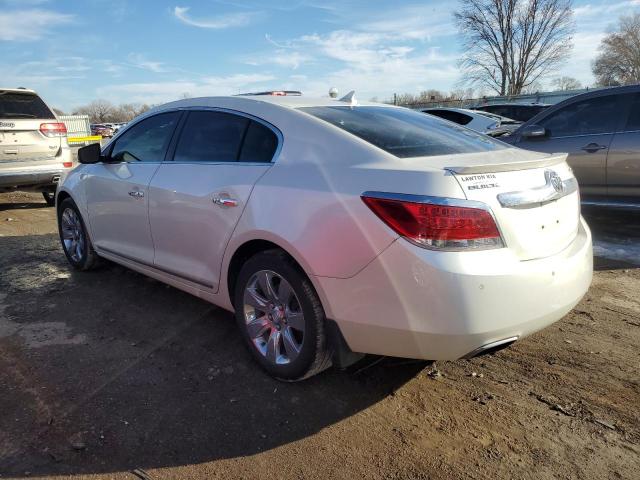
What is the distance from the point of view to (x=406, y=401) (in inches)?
113

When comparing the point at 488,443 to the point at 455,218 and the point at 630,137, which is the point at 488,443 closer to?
the point at 455,218

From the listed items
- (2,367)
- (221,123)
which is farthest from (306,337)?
(2,367)

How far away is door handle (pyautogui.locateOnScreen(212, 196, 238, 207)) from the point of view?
3105 millimetres

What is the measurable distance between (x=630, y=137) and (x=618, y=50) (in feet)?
232

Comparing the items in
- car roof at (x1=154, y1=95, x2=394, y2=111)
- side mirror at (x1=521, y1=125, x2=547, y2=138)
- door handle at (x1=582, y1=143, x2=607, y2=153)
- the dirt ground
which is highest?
car roof at (x1=154, y1=95, x2=394, y2=111)

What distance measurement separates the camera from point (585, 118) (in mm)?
6414

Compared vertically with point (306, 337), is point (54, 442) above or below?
below

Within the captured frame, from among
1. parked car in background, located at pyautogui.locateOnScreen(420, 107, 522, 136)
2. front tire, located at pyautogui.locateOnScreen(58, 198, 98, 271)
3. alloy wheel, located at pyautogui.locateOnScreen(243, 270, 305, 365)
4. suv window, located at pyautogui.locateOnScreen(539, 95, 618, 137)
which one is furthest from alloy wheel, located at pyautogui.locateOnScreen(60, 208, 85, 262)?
parked car in background, located at pyautogui.locateOnScreen(420, 107, 522, 136)

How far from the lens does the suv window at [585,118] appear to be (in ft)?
20.3

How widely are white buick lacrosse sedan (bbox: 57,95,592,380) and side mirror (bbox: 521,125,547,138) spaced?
10.8 ft

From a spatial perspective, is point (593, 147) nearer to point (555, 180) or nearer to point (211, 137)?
point (555, 180)

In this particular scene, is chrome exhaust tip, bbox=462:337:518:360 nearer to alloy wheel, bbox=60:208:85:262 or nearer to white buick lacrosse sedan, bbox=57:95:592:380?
white buick lacrosse sedan, bbox=57:95:592:380

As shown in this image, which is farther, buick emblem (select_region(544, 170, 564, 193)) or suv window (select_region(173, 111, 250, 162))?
suv window (select_region(173, 111, 250, 162))

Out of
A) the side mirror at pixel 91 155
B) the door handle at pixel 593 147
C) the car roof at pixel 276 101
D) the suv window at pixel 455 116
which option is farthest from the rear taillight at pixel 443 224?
the suv window at pixel 455 116
